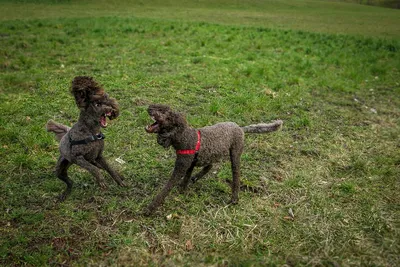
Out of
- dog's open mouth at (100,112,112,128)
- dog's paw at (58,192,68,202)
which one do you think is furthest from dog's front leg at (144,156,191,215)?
dog's paw at (58,192,68,202)

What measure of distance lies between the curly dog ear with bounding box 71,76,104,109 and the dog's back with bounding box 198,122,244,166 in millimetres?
1545

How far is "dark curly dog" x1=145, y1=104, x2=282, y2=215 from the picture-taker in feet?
13.9

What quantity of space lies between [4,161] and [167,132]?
129 inches

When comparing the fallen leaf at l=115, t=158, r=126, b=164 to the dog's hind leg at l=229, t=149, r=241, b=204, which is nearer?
the dog's hind leg at l=229, t=149, r=241, b=204

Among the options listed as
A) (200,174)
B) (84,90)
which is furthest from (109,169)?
(200,174)

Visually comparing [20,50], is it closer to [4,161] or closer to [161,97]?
[161,97]

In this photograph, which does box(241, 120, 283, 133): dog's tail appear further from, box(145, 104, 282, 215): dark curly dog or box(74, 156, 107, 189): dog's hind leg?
box(74, 156, 107, 189): dog's hind leg

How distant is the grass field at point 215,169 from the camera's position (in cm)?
412

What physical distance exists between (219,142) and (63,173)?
2.34 metres

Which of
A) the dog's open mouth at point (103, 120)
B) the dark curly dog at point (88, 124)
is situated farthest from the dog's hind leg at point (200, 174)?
the dog's open mouth at point (103, 120)

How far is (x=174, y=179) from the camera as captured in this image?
457 centimetres

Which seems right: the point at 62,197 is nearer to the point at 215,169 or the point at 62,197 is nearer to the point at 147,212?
the point at 147,212

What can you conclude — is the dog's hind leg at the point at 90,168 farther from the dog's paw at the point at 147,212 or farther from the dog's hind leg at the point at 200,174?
the dog's hind leg at the point at 200,174

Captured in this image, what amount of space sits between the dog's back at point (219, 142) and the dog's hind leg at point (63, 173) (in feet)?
6.38
